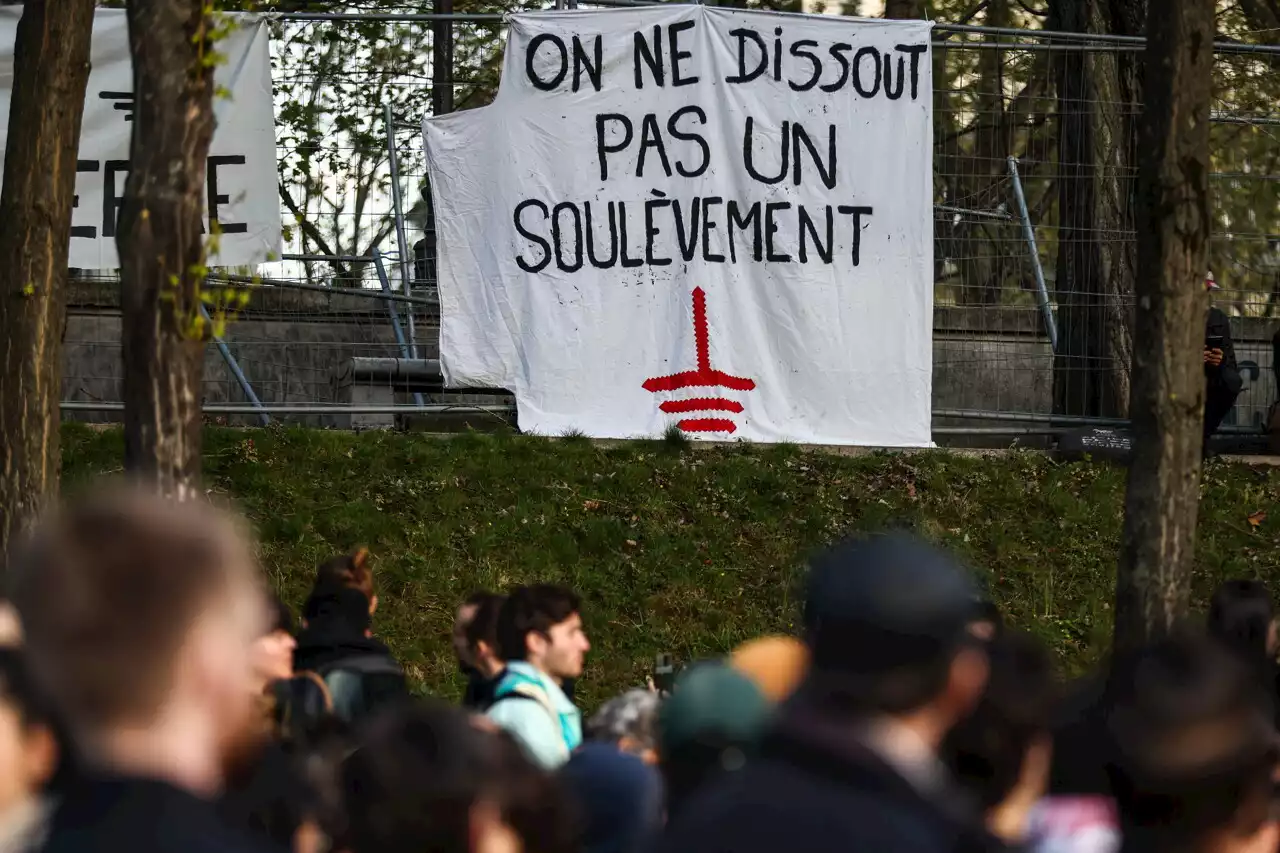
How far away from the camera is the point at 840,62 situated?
408 inches

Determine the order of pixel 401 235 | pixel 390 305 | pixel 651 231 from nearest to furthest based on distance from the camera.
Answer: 1. pixel 651 231
2. pixel 401 235
3. pixel 390 305

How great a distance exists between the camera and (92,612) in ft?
6.05

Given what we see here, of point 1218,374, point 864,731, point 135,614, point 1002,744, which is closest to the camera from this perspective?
point 135,614

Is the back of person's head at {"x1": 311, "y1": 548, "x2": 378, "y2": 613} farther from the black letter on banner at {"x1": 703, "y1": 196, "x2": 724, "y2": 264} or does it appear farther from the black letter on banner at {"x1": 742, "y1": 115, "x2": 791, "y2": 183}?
the black letter on banner at {"x1": 742, "y1": 115, "x2": 791, "y2": 183}

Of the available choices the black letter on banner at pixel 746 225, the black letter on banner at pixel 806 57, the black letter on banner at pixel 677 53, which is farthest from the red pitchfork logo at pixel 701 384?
the black letter on banner at pixel 806 57

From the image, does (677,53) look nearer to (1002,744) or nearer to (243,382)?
→ (243,382)

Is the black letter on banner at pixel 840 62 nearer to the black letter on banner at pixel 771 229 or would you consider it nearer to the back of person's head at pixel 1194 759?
the black letter on banner at pixel 771 229

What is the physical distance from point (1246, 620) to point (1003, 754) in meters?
1.91

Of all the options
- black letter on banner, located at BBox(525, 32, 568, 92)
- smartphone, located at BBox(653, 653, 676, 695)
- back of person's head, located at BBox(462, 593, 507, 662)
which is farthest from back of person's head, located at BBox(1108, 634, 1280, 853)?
black letter on banner, located at BBox(525, 32, 568, 92)

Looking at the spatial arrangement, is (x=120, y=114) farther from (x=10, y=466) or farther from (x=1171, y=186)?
(x=1171, y=186)

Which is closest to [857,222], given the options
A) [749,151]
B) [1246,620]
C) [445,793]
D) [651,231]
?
[749,151]

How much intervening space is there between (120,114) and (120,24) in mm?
605

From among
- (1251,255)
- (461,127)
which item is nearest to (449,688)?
(461,127)

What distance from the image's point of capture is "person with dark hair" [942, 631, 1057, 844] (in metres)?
3.57
